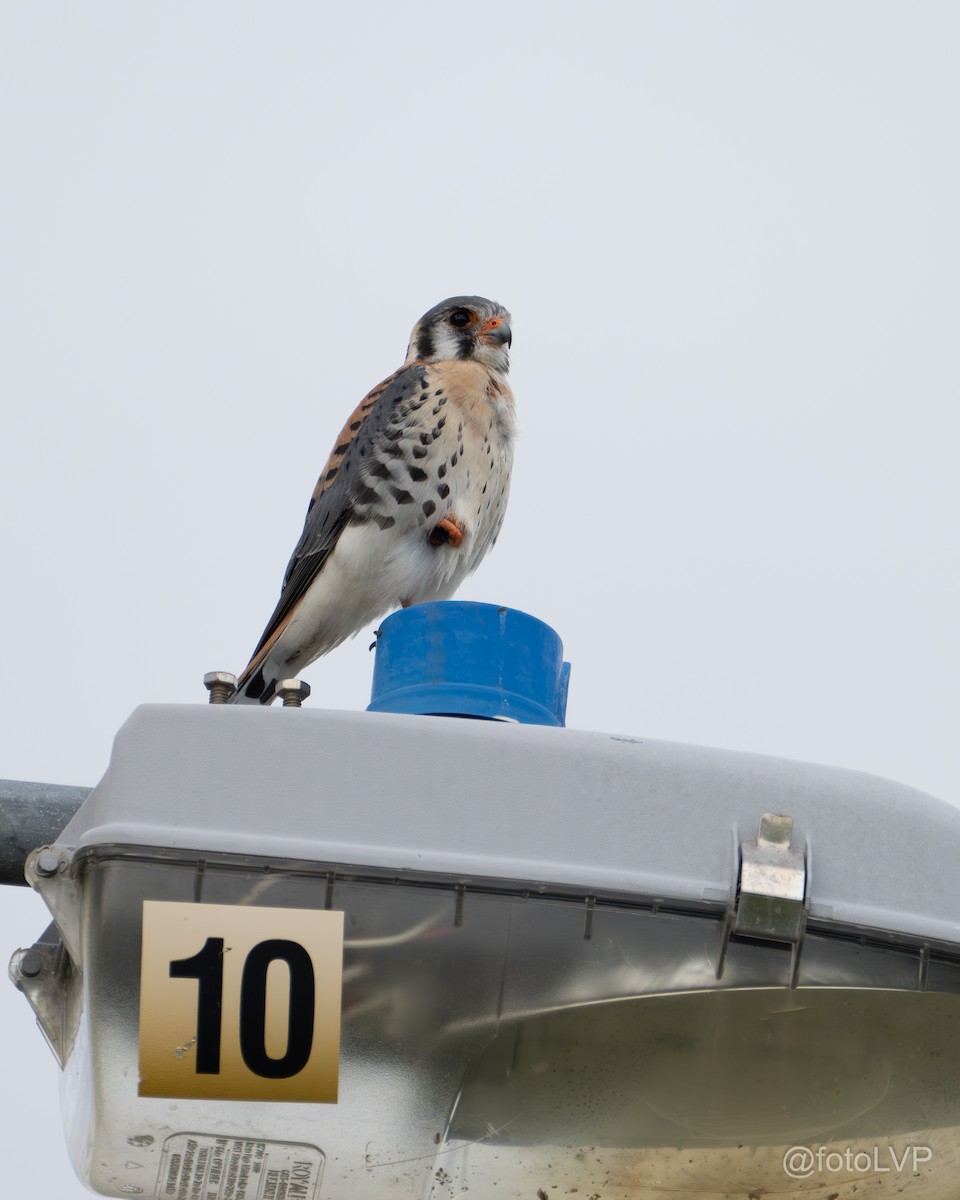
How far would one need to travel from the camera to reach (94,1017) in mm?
1130

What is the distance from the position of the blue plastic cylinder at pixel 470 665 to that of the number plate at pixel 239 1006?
1.19ft

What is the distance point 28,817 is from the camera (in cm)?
126

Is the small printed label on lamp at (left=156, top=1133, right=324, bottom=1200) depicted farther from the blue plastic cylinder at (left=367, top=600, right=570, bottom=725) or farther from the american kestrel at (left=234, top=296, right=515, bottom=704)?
the american kestrel at (left=234, top=296, right=515, bottom=704)

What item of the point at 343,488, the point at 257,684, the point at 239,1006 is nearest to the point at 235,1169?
the point at 239,1006

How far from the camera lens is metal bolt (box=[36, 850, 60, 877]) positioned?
1.18 m

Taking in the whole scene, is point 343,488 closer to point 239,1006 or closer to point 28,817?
point 28,817

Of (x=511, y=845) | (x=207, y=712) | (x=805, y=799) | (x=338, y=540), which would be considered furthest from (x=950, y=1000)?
(x=338, y=540)

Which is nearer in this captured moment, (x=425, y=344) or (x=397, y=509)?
(x=397, y=509)

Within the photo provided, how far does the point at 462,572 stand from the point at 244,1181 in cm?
284

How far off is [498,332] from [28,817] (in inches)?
124

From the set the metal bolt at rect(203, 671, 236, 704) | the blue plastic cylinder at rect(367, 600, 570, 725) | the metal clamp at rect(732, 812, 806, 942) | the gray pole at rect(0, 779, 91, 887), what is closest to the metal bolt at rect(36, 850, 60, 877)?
the gray pole at rect(0, 779, 91, 887)

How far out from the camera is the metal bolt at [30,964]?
128 centimetres

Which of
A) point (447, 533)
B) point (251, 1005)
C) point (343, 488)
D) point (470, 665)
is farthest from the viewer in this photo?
point (343, 488)

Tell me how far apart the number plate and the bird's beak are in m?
3.27
